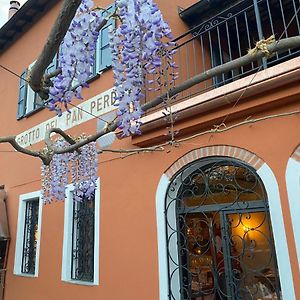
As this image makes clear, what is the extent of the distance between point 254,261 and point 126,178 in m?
2.27

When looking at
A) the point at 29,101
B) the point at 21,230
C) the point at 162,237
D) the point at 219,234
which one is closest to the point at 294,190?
the point at 219,234

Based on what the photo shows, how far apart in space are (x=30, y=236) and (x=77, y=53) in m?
5.94

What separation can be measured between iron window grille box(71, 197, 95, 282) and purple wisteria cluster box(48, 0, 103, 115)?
3.68 m

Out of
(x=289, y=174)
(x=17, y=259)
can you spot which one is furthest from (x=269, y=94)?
(x=17, y=259)

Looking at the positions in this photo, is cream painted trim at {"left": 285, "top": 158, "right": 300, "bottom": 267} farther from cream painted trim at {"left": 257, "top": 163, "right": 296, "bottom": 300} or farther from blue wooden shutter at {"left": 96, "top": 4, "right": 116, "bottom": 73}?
blue wooden shutter at {"left": 96, "top": 4, "right": 116, "bottom": 73}

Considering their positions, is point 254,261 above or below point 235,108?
below

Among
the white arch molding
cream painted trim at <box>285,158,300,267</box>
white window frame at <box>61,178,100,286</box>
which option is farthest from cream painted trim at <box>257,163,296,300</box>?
white window frame at <box>61,178,100,286</box>

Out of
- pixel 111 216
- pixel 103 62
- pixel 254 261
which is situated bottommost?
pixel 254 261

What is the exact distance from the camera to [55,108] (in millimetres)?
2639

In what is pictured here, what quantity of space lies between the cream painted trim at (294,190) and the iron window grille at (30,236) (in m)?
5.46

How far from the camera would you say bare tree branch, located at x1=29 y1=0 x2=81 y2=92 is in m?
2.04

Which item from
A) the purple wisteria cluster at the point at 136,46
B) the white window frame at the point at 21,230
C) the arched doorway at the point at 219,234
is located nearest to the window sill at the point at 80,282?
the white window frame at the point at 21,230

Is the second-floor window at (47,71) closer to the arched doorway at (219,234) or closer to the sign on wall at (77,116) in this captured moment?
the sign on wall at (77,116)

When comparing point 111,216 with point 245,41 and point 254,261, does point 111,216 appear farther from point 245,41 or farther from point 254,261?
point 245,41
